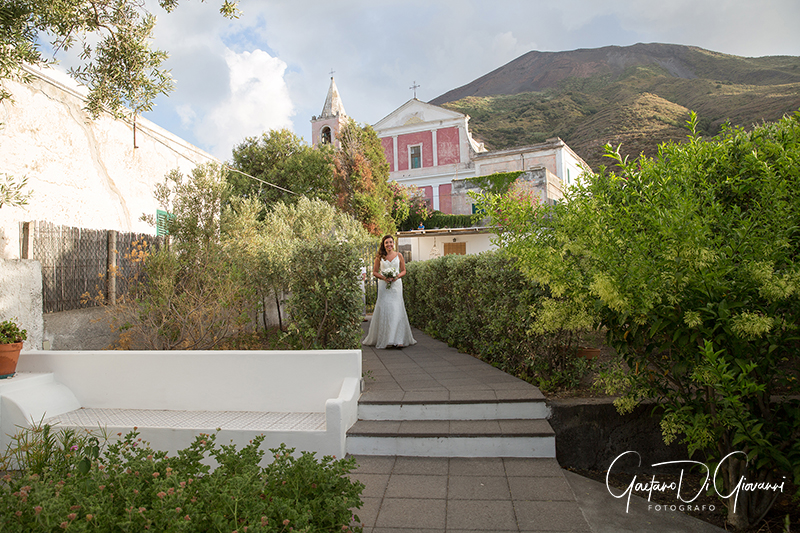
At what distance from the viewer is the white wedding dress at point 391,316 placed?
26.1 ft

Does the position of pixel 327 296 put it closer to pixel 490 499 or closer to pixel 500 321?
pixel 500 321

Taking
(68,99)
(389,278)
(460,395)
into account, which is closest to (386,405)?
(460,395)

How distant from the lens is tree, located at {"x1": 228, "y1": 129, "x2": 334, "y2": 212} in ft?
92.0

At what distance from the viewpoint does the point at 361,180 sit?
21047 millimetres

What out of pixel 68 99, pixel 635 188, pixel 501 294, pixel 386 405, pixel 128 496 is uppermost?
pixel 68 99

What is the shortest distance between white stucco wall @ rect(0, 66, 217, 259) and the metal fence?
0.31m

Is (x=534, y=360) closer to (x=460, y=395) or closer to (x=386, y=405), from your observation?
(x=460, y=395)

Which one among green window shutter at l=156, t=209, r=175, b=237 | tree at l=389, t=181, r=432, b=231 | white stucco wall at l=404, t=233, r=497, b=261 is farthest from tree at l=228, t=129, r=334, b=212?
green window shutter at l=156, t=209, r=175, b=237

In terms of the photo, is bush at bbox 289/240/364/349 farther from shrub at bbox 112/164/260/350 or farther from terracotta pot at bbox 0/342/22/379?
terracotta pot at bbox 0/342/22/379

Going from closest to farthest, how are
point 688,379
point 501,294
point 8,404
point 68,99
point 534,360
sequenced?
1. point 688,379
2. point 8,404
3. point 534,360
4. point 501,294
5. point 68,99

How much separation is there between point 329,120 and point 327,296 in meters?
40.9

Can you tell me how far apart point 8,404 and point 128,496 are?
348 cm

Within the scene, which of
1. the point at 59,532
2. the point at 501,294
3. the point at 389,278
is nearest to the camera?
the point at 59,532

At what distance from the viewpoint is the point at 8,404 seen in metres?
4.43
